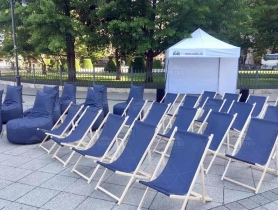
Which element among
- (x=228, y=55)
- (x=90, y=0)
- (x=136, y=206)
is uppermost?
(x=90, y=0)

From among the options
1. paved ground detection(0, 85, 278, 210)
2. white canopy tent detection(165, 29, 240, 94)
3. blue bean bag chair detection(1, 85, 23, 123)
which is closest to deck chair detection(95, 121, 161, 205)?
paved ground detection(0, 85, 278, 210)

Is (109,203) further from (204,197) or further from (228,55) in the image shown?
(228,55)

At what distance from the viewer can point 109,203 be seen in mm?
3469

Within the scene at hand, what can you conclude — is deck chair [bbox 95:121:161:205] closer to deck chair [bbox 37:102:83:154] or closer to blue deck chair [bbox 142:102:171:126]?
blue deck chair [bbox 142:102:171:126]

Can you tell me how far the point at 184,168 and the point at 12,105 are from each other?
5.84m

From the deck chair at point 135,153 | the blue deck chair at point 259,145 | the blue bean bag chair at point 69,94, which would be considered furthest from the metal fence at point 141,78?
the deck chair at point 135,153

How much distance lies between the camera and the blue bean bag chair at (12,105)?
729cm

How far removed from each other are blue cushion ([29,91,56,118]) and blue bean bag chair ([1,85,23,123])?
1.19m

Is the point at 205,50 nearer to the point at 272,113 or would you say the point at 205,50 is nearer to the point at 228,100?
the point at 228,100

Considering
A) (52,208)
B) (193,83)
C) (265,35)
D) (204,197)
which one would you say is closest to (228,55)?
(193,83)

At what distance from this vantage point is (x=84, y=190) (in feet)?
12.5

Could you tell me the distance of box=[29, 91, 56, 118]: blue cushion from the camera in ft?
20.6

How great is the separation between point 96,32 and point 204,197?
482 inches

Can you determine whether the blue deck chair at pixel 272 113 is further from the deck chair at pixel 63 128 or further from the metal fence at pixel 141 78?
the metal fence at pixel 141 78
